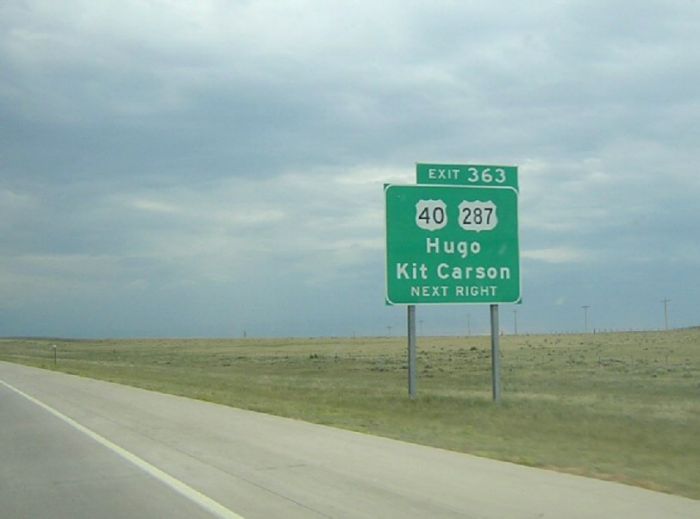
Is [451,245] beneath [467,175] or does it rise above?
beneath

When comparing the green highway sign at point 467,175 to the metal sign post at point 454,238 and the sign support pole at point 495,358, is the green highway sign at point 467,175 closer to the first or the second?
the metal sign post at point 454,238

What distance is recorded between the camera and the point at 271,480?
11.8 metres

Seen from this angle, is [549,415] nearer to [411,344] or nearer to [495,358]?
[495,358]

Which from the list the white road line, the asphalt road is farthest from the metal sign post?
the white road line

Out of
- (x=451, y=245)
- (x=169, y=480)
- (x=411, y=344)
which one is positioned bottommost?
(x=169, y=480)

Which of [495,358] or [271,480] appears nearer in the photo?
[271,480]

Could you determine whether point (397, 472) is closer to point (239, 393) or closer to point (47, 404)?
point (47, 404)

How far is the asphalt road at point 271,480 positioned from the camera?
9695 millimetres

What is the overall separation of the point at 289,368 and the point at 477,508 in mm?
50247

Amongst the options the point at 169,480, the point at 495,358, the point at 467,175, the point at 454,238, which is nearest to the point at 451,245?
the point at 454,238

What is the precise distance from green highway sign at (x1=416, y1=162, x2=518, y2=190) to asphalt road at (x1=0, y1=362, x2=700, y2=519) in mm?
9783

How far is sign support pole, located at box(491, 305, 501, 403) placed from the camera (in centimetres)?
2509

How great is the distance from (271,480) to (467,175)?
16.2 m

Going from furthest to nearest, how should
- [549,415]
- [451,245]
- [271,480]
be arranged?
[451,245] → [549,415] → [271,480]
